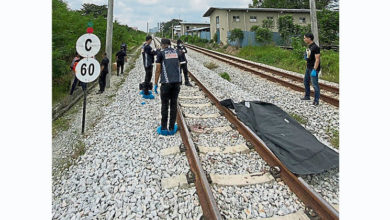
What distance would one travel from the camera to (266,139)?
14.0ft

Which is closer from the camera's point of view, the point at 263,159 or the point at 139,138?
the point at 263,159

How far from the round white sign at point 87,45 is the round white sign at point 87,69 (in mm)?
151

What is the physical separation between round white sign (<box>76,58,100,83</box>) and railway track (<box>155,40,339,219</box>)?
6.93ft

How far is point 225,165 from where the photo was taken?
3.58m

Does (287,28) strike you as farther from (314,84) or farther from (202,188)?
(202,188)

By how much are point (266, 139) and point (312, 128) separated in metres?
1.56

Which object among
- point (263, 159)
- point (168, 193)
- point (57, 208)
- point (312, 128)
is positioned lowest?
point (57, 208)

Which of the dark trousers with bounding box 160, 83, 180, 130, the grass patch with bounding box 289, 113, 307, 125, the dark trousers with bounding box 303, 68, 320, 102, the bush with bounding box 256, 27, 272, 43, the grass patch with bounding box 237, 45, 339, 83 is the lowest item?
the grass patch with bounding box 289, 113, 307, 125

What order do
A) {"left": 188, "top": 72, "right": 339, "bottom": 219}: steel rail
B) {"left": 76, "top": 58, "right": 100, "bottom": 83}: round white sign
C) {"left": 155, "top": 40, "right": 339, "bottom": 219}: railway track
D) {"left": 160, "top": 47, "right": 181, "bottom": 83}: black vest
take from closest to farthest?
{"left": 188, "top": 72, "right": 339, "bottom": 219}: steel rail
{"left": 155, "top": 40, "right": 339, "bottom": 219}: railway track
{"left": 160, "top": 47, "right": 181, "bottom": 83}: black vest
{"left": 76, "top": 58, "right": 100, "bottom": 83}: round white sign

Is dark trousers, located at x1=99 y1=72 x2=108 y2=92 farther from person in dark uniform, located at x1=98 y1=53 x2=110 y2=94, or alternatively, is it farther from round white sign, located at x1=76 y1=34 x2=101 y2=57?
round white sign, located at x1=76 y1=34 x2=101 y2=57

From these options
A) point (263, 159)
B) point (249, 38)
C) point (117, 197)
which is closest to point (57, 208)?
point (117, 197)

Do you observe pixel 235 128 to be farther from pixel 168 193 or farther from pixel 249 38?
pixel 249 38

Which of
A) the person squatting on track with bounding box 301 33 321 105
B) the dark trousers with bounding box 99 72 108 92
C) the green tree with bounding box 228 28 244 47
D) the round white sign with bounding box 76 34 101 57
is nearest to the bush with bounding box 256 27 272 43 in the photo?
the green tree with bounding box 228 28 244 47

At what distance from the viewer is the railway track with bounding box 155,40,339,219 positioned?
2624 mm
